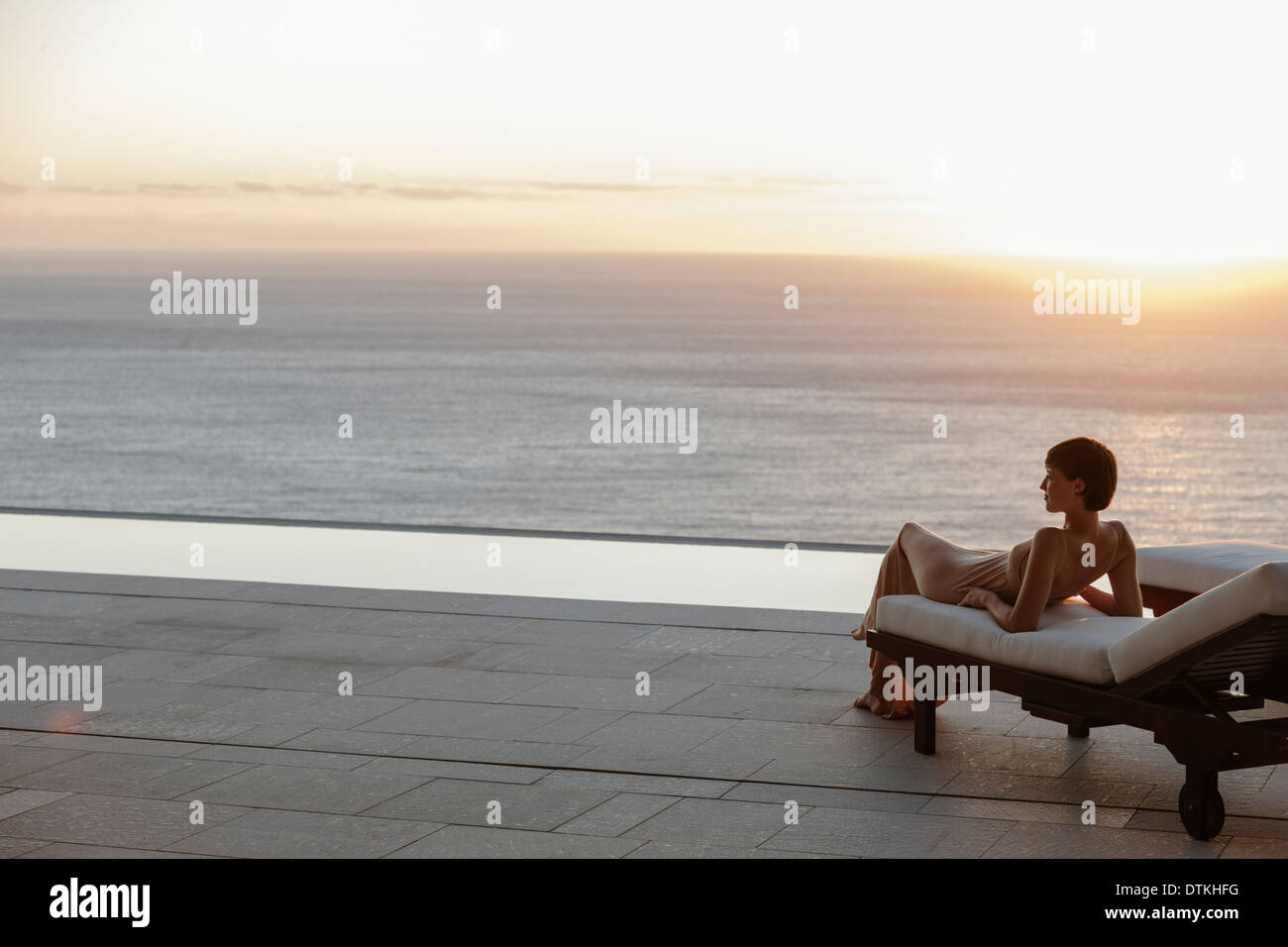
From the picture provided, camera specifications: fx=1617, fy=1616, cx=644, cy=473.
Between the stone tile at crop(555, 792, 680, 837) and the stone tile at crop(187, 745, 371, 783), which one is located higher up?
the stone tile at crop(187, 745, 371, 783)

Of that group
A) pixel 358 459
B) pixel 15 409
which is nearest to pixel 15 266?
pixel 15 409

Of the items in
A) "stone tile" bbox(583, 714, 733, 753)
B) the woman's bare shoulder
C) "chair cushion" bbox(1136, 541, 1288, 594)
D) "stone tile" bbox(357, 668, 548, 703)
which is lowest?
"stone tile" bbox(583, 714, 733, 753)

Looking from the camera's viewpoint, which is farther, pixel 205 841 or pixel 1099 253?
pixel 1099 253

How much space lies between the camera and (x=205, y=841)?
399 cm

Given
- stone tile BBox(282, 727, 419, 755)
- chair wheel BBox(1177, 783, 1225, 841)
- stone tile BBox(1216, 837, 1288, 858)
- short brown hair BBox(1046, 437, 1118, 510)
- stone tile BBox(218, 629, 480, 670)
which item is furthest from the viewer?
stone tile BBox(218, 629, 480, 670)

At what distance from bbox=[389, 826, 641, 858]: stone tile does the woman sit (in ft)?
4.34

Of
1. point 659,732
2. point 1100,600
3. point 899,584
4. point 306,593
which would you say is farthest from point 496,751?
point 306,593

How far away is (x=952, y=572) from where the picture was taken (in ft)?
15.8

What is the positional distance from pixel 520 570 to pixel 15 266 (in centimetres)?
14004

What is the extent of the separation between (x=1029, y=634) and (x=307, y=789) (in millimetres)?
2032

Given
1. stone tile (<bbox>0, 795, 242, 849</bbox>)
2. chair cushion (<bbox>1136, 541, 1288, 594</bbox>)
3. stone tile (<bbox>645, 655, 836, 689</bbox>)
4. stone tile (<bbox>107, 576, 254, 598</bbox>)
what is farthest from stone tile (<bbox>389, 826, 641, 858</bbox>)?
stone tile (<bbox>107, 576, 254, 598</bbox>)

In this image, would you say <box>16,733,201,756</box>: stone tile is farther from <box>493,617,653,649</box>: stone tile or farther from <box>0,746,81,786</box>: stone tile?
<box>493,617,653,649</box>: stone tile

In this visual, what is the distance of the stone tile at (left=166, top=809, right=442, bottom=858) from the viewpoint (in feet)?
12.9
